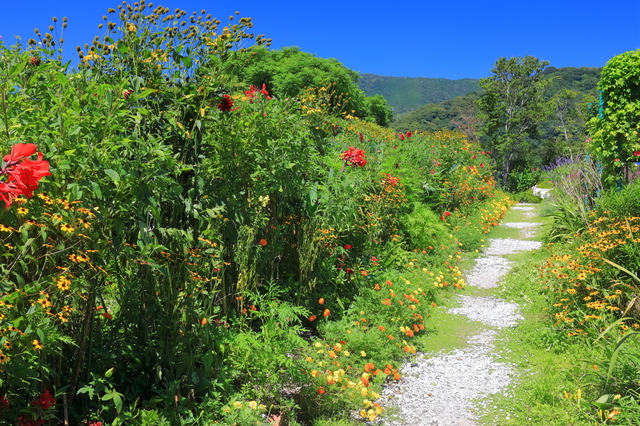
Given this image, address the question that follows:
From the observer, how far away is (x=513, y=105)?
938 inches

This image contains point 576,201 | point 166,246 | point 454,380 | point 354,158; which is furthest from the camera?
point 576,201

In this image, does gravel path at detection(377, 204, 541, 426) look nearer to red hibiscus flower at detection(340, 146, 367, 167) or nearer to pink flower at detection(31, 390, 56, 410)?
red hibiscus flower at detection(340, 146, 367, 167)

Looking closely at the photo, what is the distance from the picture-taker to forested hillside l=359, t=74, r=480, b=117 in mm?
Answer: 133875

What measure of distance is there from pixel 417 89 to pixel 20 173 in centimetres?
14873

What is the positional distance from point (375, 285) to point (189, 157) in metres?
2.84

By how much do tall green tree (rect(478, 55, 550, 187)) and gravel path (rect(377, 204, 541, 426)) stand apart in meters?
19.5

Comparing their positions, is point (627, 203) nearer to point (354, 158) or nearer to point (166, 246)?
point (354, 158)

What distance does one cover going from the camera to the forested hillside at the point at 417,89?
13388 centimetres

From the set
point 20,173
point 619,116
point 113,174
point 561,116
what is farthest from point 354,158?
point 561,116

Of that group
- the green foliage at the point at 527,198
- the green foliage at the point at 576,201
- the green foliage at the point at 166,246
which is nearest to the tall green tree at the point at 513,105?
the green foliage at the point at 527,198

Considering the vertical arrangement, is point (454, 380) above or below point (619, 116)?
below

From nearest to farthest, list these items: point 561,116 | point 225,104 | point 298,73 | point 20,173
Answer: point 20,173, point 225,104, point 561,116, point 298,73

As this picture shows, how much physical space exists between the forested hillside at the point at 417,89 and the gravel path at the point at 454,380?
124m

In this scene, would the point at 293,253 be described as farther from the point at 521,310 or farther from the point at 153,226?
the point at 521,310
